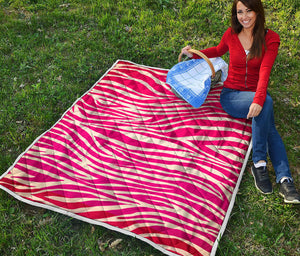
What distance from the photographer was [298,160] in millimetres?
3457

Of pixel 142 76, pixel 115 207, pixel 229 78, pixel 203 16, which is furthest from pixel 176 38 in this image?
pixel 115 207

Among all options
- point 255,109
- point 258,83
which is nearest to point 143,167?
point 255,109

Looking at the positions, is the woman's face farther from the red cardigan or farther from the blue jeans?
the blue jeans

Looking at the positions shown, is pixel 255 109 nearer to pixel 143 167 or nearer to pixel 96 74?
pixel 143 167

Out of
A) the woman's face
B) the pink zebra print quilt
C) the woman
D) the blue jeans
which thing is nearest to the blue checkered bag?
the pink zebra print quilt

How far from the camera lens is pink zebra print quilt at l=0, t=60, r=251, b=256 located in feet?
9.46

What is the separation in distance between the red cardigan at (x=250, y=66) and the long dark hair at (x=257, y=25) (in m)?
0.06

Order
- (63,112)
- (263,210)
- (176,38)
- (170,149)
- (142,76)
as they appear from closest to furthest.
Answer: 1. (263,210)
2. (170,149)
3. (63,112)
4. (142,76)
5. (176,38)

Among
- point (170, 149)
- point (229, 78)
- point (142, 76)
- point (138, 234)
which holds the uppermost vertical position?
point (229, 78)

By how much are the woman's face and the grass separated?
4.32 ft

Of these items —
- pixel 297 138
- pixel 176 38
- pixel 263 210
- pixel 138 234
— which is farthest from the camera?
pixel 176 38

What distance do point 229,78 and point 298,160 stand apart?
1178mm

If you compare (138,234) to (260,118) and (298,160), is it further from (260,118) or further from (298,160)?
(298,160)

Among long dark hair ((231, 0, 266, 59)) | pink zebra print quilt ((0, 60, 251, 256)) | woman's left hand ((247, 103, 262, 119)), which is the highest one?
long dark hair ((231, 0, 266, 59))
